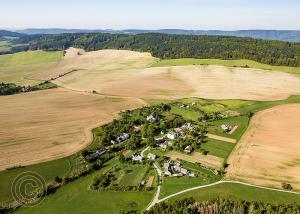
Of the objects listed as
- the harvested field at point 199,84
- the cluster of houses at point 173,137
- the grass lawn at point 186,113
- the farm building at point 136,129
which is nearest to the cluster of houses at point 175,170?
the cluster of houses at point 173,137

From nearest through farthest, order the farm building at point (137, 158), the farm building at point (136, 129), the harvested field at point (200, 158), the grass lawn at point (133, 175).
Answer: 1. the grass lawn at point (133, 175)
2. the harvested field at point (200, 158)
3. the farm building at point (137, 158)
4. the farm building at point (136, 129)

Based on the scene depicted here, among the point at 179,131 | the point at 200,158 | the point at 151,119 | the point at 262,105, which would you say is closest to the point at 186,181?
the point at 200,158

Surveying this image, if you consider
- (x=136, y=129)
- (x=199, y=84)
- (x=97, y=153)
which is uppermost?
(x=199, y=84)

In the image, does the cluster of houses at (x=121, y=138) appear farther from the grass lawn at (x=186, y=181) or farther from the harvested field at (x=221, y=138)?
the grass lawn at (x=186, y=181)

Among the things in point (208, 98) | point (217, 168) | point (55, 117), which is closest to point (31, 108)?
point (55, 117)

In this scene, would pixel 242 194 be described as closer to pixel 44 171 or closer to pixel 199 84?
pixel 44 171

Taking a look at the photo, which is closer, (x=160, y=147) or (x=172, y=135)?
(x=160, y=147)
